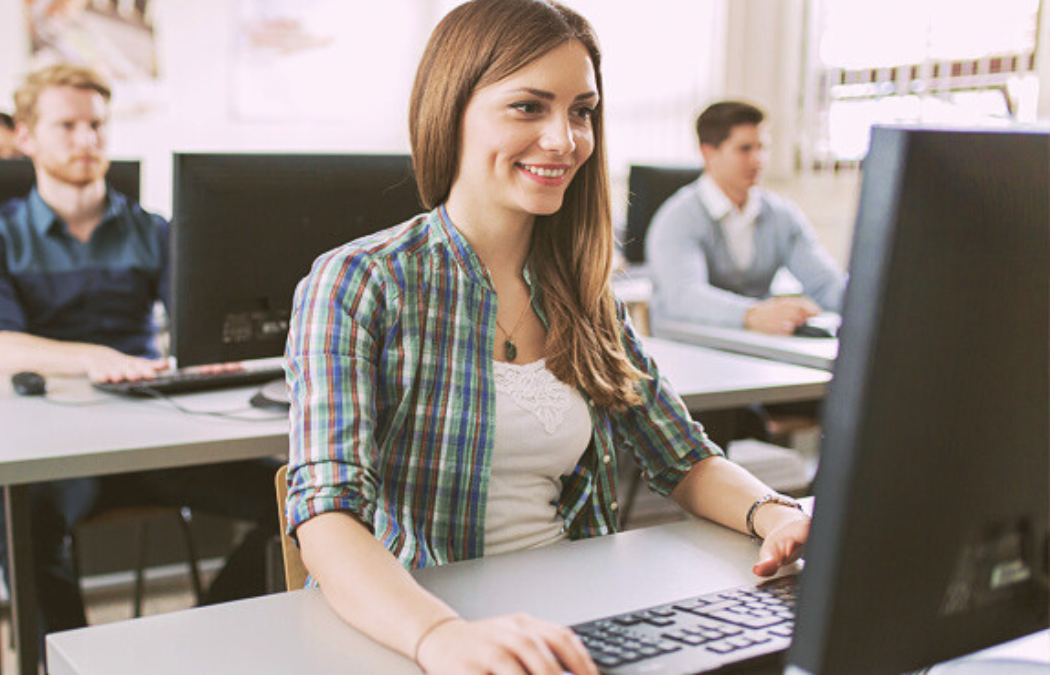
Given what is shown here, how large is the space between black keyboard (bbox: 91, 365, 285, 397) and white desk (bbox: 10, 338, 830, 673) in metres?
0.03

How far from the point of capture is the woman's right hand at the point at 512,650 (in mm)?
755

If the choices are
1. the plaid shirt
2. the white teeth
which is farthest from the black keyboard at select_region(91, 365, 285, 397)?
the white teeth

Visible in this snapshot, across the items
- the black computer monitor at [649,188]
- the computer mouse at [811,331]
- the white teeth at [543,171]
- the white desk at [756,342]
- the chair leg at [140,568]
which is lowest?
the chair leg at [140,568]

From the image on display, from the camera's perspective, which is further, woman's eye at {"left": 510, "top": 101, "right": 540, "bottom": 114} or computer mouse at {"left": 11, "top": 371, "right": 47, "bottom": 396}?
computer mouse at {"left": 11, "top": 371, "right": 47, "bottom": 396}

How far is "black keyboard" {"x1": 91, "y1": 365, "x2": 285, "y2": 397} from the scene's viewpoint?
1.91 metres

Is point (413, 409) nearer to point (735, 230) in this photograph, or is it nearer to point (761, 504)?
point (761, 504)

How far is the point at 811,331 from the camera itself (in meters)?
2.62

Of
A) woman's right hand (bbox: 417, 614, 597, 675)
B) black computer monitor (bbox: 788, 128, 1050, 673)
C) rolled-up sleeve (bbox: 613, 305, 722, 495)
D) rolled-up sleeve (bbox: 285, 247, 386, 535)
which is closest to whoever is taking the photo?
black computer monitor (bbox: 788, 128, 1050, 673)

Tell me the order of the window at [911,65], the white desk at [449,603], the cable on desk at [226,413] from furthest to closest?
the window at [911,65]
the cable on desk at [226,413]
the white desk at [449,603]

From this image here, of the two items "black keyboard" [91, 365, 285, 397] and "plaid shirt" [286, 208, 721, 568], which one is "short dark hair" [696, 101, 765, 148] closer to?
"black keyboard" [91, 365, 285, 397]

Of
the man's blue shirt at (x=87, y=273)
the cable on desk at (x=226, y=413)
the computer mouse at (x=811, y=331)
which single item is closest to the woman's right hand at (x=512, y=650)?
the cable on desk at (x=226, y=413)

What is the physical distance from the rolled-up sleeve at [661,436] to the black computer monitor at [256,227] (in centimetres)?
66

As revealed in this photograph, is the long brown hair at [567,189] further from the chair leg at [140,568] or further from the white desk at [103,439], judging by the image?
the chair leg at [140,568]

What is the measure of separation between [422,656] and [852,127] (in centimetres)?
422
